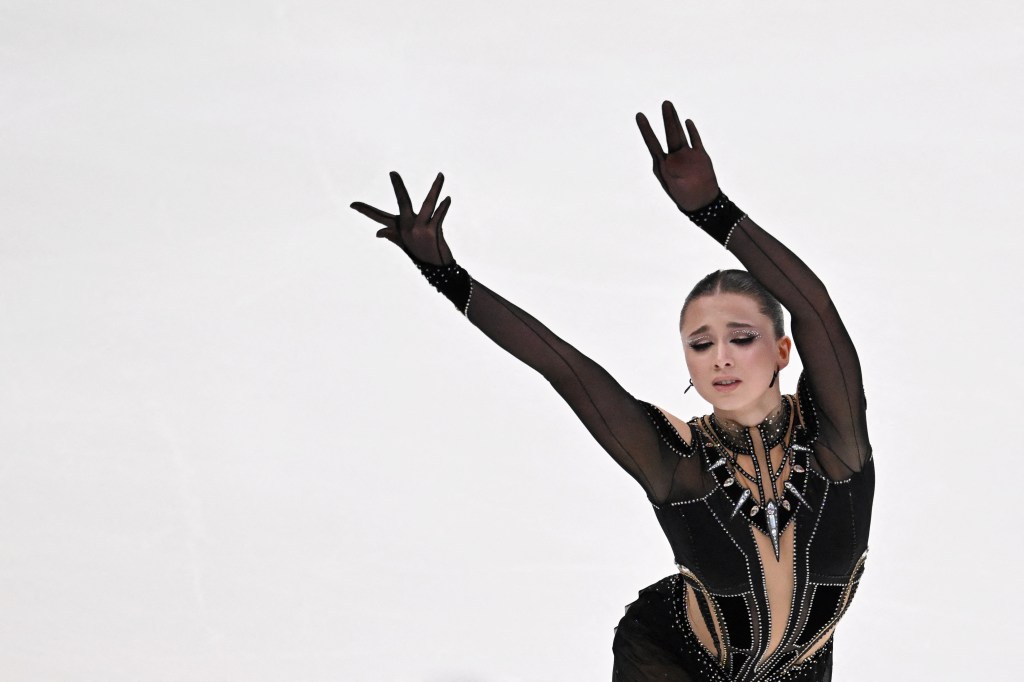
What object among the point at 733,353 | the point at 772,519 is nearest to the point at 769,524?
the point at 772,519

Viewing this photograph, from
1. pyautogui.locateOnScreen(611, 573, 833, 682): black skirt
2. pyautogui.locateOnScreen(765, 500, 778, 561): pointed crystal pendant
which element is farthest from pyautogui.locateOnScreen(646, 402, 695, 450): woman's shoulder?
pyautogui.locateOnScreen(611, 573, 833, 682): black skirt

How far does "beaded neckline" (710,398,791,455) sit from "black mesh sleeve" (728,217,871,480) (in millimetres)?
96

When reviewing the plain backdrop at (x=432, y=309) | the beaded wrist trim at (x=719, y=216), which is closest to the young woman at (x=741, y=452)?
the beaded wrist trim at (x=719, y=216)

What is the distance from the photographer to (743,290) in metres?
3.25

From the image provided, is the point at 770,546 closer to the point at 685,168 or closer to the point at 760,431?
the point at 760,431

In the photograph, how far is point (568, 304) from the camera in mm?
5602

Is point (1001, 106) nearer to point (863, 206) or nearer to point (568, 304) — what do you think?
point (863, 206)

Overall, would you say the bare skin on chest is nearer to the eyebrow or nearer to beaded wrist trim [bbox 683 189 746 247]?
the eyebrow

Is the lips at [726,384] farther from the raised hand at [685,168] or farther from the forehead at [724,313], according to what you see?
the raised hand at [685,168]

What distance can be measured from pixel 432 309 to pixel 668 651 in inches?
101

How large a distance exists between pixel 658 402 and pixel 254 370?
1667 mm

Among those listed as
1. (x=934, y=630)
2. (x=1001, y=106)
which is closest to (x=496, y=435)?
(x=934, y=630)

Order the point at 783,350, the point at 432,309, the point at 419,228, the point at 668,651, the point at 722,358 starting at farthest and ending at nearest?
1. the point at 432,309
2. the point at 668,651
3. the point at 783,350
4. the point at 722,358
5. the point at 419,228

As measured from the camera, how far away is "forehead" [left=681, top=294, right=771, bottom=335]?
10.5 feet
